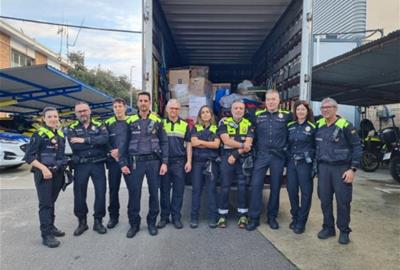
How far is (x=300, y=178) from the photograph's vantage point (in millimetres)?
4340

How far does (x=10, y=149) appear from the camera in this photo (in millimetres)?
8594

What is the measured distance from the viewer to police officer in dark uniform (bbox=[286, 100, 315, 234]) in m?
4.30

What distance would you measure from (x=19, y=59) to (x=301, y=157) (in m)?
20.2

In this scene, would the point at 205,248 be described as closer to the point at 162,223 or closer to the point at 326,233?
the point at 162,223

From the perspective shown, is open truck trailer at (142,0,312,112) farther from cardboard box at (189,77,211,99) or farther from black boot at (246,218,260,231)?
black boot at (246,218,260,231)

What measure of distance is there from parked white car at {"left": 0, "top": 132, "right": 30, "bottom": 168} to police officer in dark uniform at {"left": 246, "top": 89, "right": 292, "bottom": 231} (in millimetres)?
6425

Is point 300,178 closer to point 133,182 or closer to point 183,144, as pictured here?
point 183,144

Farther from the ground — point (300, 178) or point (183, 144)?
point (183, 144)

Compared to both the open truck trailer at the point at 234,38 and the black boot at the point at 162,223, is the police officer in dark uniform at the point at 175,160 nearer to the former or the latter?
the black boot at the point at 162,223

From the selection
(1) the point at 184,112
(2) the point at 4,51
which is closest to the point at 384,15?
(1) the point at 184,112

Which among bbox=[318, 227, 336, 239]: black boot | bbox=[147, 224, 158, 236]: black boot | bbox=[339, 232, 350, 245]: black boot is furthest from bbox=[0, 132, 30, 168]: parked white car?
bbox=[339, 232, 350, 245]: black boot

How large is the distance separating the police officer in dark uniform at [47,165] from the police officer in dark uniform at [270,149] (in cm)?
235

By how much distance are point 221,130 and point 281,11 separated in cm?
273

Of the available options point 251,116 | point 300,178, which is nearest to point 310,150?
point 300,178
